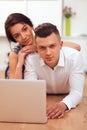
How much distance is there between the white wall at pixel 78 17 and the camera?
4.50 meters

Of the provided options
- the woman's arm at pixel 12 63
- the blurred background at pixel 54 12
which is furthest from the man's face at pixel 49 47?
the blurred background at pixel 54 12

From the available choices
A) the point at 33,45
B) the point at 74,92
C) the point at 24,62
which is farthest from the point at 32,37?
the point at 74,92

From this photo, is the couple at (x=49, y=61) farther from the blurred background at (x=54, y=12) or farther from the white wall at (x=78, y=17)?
the white wall at (x=78, y=17)

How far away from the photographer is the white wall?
4504 mm

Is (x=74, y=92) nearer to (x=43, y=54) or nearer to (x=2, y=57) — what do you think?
(x=43, y=54)

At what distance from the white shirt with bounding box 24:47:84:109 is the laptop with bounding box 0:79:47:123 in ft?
1.19

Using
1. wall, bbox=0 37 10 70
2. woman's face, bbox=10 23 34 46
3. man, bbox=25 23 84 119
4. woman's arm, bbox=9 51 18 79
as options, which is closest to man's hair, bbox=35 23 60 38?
man, bbox=25 23 84 119

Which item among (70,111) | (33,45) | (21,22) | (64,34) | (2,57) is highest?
(21,22)

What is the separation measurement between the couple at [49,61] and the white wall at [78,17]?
8.44 ft

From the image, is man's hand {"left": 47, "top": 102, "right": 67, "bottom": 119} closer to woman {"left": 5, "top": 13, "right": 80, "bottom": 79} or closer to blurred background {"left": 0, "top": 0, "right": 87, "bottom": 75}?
woman {"left": 5, "top": 13, "right": 80, "bottom": 79}

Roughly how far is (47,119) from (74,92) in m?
0.34

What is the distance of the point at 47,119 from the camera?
4.58 feet

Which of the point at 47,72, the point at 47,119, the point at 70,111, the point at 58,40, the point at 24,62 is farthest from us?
the point at 24,62

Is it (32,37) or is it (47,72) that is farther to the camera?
(32,37)
